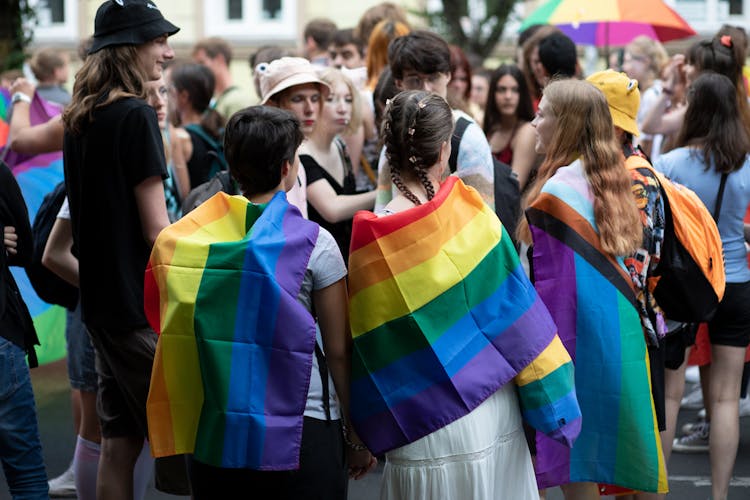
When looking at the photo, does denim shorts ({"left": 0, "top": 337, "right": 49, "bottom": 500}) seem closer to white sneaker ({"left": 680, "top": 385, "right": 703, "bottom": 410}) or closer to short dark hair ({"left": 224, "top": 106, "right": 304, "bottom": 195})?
short dark hair ({"left": 224, "top": 106, "right": 304, "bottom": 195})

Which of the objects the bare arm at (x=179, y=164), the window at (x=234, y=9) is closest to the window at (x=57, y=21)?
the window at (x=234, y=9)

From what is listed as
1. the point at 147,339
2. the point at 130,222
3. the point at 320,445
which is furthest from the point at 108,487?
the point at 320,445

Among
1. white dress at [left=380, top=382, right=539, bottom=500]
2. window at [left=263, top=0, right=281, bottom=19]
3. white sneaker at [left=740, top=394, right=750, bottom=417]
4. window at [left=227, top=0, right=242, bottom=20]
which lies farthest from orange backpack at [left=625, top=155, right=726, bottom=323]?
window at [left=227, top=0, right=242, bottom=20]

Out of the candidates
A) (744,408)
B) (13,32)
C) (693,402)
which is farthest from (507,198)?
(13,32)

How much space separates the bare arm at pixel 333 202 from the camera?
5164mm

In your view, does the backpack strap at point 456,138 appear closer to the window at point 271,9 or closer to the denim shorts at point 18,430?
the denim shorts at point 18,430

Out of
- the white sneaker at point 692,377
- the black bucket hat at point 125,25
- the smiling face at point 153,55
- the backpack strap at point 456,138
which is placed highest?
the black bucket hat at point 125,25

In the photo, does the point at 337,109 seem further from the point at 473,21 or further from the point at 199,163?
the point at 473,21

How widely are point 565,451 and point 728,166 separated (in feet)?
6.37

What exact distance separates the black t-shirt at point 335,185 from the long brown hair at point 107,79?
4.23 ft

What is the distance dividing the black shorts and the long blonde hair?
1.45m

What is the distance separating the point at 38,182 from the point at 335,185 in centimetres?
267

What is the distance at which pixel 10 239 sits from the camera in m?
4.26

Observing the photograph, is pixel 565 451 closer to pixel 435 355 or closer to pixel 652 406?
pixel 652 406
